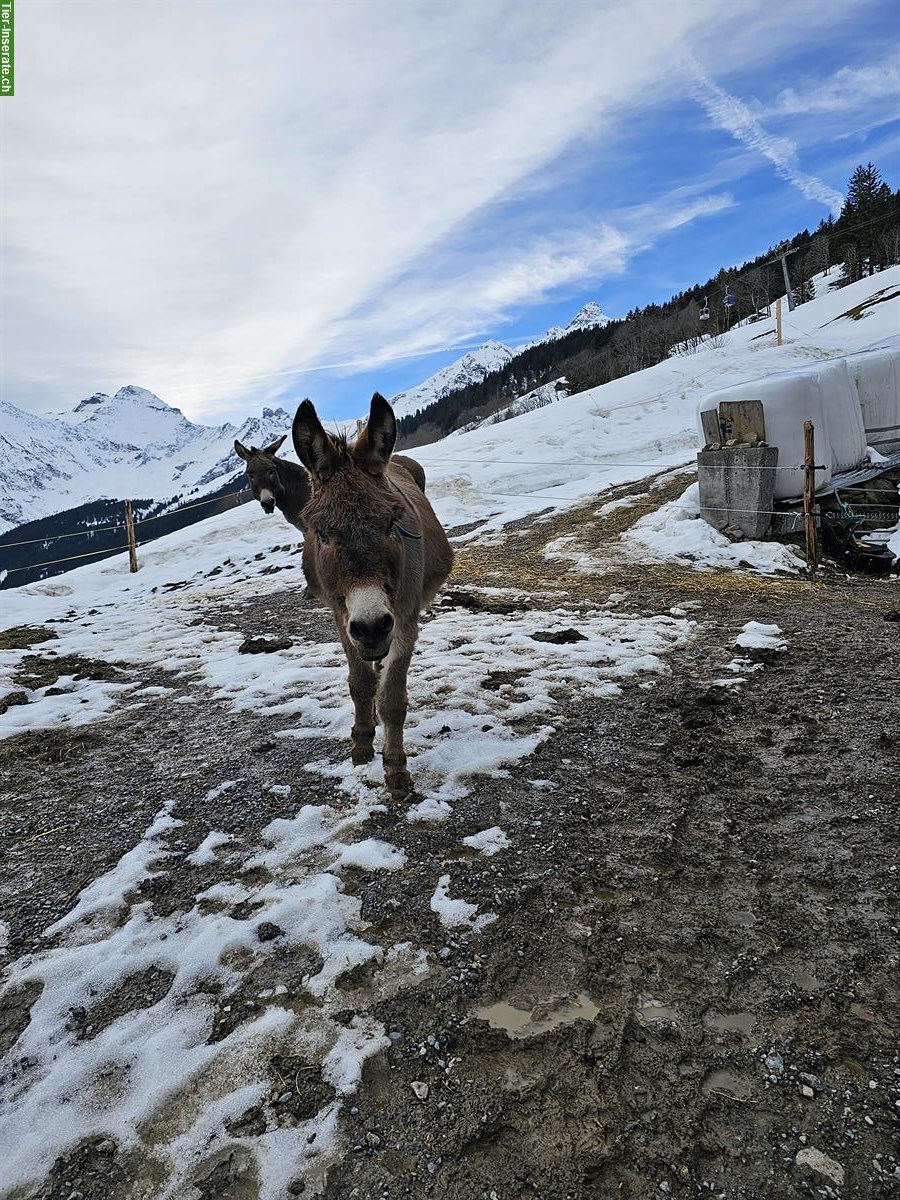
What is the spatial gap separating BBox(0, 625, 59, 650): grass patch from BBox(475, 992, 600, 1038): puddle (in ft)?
30.6

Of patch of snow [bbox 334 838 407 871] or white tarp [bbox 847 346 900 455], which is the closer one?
patch of snow [bbox 334 838 407 871]

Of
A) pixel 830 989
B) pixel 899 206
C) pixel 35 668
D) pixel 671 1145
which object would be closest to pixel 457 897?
pixel 671 1145

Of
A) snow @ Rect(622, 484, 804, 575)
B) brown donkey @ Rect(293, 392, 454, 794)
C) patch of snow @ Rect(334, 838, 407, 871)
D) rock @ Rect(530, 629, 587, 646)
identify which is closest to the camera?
brown donkey @ Rect(293, 392, 454, 794)

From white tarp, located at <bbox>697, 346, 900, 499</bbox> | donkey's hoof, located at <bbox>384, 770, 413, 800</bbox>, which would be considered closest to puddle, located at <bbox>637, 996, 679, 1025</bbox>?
donkey's hoof, located at <bbox>384, 770, 413, 800</bbox>

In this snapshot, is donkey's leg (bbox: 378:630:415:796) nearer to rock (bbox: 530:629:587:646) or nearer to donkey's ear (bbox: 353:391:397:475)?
donkey's ear (bbox: 353:391:397:475)

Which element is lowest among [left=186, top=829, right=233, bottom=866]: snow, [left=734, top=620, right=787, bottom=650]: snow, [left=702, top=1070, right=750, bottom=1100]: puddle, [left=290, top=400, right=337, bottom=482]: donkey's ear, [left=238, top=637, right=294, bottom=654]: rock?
[left=734, top=620, right=787, bottom=650]: snow

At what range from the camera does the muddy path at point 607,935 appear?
1.80 m

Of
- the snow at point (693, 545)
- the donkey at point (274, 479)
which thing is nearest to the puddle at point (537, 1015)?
the snow at point (693, 545)

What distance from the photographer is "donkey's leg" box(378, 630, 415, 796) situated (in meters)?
4.03

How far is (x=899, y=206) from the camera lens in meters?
74.1

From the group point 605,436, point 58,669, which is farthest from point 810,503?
point 605,436

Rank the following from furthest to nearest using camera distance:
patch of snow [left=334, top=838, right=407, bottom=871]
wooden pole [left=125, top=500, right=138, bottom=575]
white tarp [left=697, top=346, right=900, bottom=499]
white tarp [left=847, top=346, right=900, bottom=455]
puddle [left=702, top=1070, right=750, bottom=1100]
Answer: wooden pole [left=125, top=500, right=138, bottom=575], white tarp [left=847, top=346, right=900, bottom=455], white tarp [left=697, top=346, right=900, bottom=499], patch of snow [left=334, top=838, right=407, bottom=871], puddle [left=702, top=1070, right=750, bottom=1100]

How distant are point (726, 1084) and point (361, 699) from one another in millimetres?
3008

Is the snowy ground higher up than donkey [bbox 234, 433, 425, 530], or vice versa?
donkey [bbox 234, 433, 425, 530]
